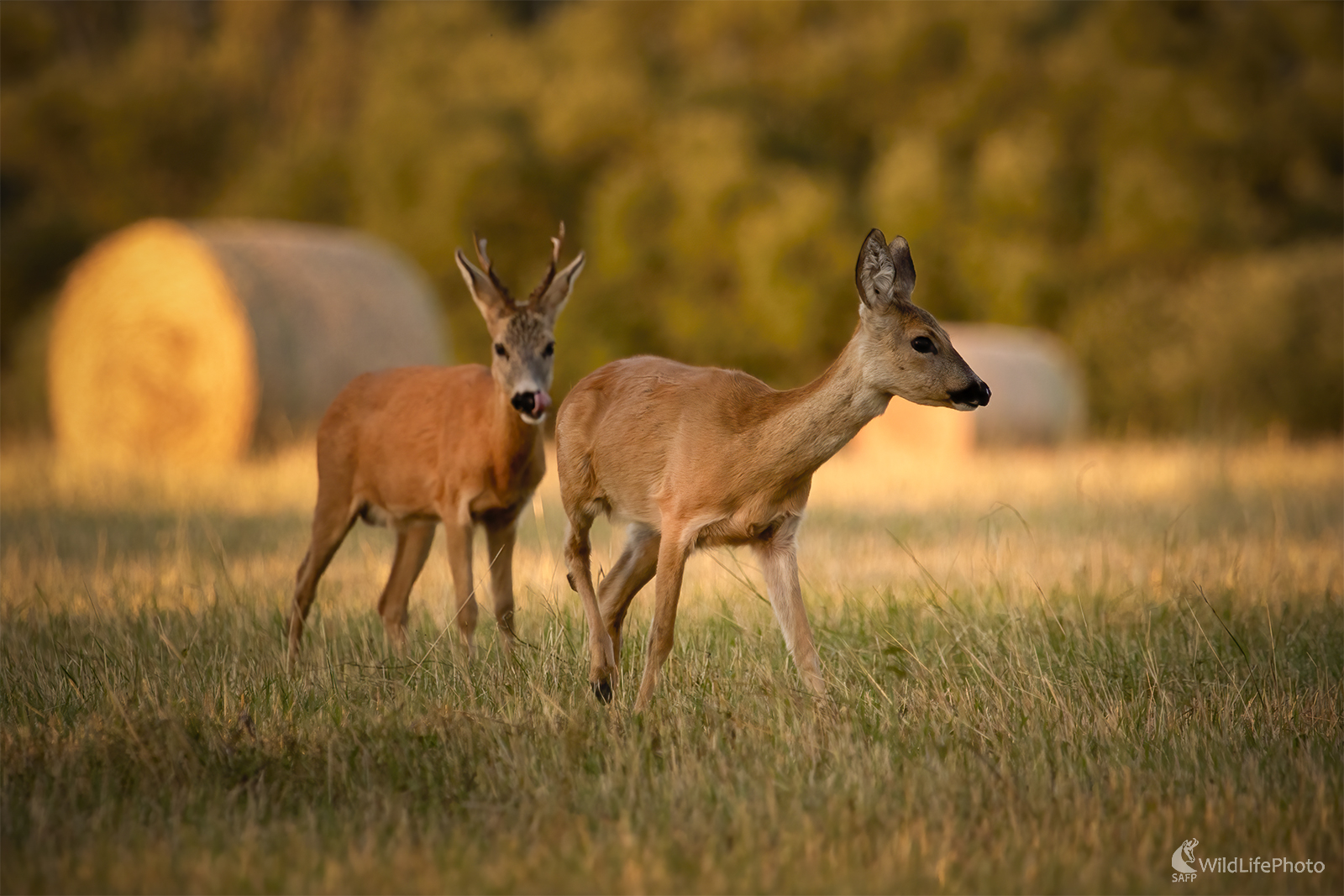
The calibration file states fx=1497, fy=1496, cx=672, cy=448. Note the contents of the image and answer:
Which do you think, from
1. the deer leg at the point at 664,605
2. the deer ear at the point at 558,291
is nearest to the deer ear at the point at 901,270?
the deer leg at the point at 664,605

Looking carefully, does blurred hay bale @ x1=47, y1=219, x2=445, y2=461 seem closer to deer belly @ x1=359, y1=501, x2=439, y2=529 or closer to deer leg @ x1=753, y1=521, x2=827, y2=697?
deer belly @ x1=359, y1=501, x2=439, y2=529

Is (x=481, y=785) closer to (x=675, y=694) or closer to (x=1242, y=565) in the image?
(x=675, y=694)

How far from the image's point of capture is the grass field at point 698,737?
3.47 metres

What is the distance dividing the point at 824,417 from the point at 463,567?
1.91 meters

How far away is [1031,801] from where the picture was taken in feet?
12.7

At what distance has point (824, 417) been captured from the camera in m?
4.70

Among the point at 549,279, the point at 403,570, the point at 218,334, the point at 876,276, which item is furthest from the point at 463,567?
the point at 218,334

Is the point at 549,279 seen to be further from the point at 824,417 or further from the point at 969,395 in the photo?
the point at 969,395

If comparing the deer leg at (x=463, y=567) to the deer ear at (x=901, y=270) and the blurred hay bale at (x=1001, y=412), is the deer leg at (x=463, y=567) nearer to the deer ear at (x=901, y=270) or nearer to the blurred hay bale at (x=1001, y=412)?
the deer ear at (x=901, y=270)

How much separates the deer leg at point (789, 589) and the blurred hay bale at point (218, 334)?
27.3ft

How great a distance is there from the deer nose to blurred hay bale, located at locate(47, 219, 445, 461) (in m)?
7.36

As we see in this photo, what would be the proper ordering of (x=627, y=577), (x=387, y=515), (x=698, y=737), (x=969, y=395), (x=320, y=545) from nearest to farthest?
(x=698, y=737)
(x=969, y=395)
(x=627, y=577)
(x=320, y=545)
(x=387, y=515)

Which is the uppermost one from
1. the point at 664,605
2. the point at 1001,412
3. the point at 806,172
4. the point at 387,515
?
the point at 806,172

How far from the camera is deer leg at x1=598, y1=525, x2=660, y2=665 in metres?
5.32
